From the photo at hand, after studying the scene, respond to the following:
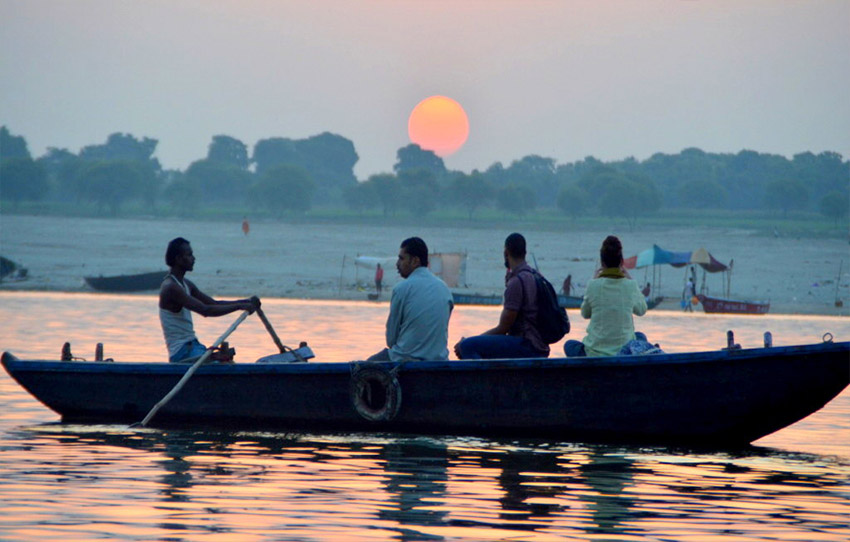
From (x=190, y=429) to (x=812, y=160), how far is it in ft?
480

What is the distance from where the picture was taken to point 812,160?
14925 cm

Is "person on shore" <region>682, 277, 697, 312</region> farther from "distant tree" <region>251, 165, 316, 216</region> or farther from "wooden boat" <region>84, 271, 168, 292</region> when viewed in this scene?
"distant tree" <region>251, 165, 316, 216</region>

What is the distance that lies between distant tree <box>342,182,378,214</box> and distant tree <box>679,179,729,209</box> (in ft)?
108

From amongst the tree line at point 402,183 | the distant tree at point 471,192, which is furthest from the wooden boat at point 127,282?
the distant tree at point 471,192

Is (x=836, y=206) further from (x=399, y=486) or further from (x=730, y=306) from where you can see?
(x=399, y=486)

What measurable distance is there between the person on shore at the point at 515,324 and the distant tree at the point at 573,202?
89965mm

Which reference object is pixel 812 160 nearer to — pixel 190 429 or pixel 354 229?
pixel 354 229

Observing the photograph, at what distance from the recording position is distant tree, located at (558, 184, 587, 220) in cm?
10194

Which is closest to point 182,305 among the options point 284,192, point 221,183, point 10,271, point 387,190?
point 10,271

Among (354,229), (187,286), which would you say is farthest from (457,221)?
(187,286)

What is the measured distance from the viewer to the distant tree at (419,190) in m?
103

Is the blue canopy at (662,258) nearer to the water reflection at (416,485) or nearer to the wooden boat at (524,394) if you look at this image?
the water reflection at (416,485)

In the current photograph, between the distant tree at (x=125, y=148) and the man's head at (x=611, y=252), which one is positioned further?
the distant tree at (x=125, y=148)

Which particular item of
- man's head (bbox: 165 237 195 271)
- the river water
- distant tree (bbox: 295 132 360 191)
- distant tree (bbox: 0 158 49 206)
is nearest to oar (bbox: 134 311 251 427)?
the river water
